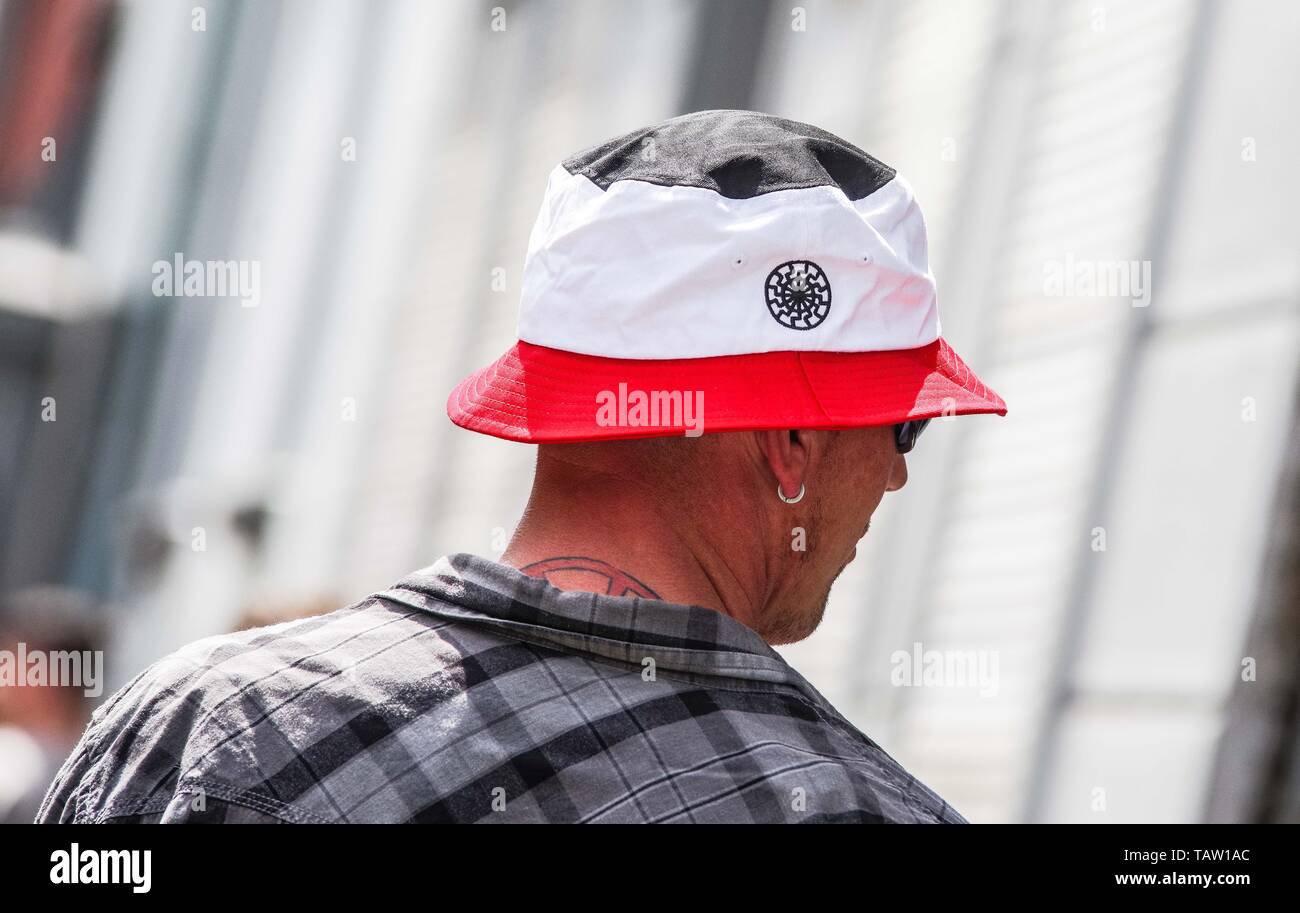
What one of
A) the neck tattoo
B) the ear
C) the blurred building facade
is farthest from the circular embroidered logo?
the blurred building facade

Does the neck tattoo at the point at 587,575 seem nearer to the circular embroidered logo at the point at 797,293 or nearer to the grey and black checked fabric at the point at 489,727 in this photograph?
the grey and black checked fabric at the point at 489,727

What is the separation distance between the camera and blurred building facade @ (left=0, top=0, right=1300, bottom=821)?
3783 millimetres

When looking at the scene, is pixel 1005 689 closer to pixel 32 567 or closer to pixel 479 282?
pixel 479 282

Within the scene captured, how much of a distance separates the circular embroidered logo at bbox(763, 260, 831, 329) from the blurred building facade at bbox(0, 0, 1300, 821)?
7.25 ft

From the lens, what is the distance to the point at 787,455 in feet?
5.07

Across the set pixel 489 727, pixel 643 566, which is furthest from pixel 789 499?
pixel 489 727

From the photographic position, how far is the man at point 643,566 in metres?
1.31

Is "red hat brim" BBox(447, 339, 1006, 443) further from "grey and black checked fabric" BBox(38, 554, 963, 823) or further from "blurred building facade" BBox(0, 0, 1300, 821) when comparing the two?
"blurred building facade" BBox(0, 0, 1300, 821)

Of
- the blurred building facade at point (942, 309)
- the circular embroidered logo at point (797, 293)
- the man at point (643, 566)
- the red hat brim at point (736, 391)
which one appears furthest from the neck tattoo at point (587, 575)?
the blurred building facade at point (942, 309)

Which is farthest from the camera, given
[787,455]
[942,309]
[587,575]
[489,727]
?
[942,309]

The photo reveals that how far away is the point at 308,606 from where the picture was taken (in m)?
4.15

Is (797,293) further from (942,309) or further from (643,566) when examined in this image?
(942,309)

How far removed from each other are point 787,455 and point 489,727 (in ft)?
1.37
